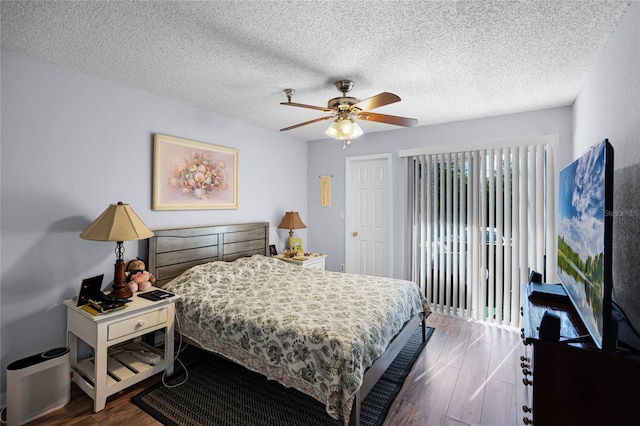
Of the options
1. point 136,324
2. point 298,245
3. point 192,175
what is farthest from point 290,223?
point 136,324

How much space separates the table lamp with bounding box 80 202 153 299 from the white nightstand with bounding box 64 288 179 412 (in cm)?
15

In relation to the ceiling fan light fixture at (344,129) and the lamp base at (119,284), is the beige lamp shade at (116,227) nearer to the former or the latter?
the lamp base at (119,284)

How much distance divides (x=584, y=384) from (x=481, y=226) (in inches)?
104

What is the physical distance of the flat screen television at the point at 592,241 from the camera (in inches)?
42.9

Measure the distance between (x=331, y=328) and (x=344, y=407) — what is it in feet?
1.43

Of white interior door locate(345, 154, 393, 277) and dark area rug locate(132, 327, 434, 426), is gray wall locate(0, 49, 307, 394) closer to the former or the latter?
dark area rug locate(132, 327, 434, 426)

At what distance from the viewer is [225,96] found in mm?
2961

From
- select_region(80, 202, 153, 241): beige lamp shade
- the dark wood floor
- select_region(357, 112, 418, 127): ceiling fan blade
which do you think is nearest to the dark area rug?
the dark wood floor

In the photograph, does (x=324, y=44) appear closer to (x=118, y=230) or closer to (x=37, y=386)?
(x=118, y=230)

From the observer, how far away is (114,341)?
2.08 meters

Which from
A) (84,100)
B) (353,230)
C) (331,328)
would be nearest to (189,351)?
(331,328)

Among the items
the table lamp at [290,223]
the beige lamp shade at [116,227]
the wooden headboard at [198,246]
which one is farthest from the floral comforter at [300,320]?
the table lamp at [290,223]

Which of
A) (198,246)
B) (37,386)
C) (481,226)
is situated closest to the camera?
(37,386)

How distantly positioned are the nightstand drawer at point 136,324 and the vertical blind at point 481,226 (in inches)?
122
